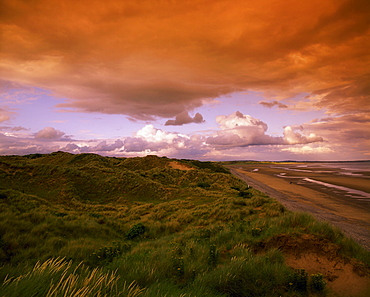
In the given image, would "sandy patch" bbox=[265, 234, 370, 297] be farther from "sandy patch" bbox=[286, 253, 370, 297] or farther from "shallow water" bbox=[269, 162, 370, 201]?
"shallow water" bbox=[269, 162, 370, 201]

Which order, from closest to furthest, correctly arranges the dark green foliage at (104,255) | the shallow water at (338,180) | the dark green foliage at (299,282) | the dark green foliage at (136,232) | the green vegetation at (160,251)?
the green vegetation at (160,251), the dark green foliage at (299,282), the dark green foliage at (104,255), the dark green foliage at (136,232), the shallow water at (338,180)

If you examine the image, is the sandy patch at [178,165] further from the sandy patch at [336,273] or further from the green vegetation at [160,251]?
the sandy patch at [336,273]

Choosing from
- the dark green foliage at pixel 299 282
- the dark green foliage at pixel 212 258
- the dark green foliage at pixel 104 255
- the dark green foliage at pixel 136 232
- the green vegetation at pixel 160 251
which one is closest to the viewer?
the green vegetation at pixel 160 251

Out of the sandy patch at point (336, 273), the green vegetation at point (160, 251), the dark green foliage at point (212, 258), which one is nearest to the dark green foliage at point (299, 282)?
the green vegetation at point (160, 251)

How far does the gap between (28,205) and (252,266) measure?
53.1 feet

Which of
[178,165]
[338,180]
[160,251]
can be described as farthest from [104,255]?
[338,180]

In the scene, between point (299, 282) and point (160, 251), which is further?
point (160, 251)

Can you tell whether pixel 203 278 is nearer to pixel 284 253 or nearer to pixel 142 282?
pixel 142 282

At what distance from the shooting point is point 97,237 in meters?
11.2

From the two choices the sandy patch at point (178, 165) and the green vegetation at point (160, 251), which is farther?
the sandy patch at point (178, 165)

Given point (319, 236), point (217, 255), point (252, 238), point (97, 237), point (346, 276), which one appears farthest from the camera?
point (97, 237)

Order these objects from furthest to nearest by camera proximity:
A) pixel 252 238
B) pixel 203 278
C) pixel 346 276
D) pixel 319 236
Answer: pixel 252 238
pixel 319 236
pixel 346 276
pixel 203 278

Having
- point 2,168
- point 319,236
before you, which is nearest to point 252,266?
point 319,236

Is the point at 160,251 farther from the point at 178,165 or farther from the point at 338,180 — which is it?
the point at 338,180
